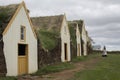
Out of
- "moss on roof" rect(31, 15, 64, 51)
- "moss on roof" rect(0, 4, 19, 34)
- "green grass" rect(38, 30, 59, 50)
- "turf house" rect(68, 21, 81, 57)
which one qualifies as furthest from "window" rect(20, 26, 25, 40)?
"turf house" rect(68, 21, 81, 57)

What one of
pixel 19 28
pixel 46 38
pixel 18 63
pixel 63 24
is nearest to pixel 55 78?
pixel 18 63

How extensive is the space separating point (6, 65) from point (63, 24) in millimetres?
18683

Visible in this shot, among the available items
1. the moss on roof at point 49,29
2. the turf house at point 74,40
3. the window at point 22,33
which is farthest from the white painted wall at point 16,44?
the turf house at point 74,40

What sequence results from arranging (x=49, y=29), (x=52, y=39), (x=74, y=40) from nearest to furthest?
1. (x=52, y=39)
2. (x=49, y=29)
3. (x=74, y=40)

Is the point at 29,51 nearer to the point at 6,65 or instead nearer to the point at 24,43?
the point at 24,43

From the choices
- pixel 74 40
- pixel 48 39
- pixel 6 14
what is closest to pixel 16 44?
pixel 6 14

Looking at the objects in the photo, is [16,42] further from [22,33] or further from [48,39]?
[48,39]

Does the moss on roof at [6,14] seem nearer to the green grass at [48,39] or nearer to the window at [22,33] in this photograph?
the window at [22,33]

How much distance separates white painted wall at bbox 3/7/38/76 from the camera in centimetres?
2198

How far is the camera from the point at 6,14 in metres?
23.3

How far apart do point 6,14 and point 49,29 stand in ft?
45.7

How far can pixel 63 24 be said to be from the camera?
39.5 m

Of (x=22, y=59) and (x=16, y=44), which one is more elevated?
(x=16, y=44)

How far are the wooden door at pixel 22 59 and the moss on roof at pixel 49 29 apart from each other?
15.9 feet
